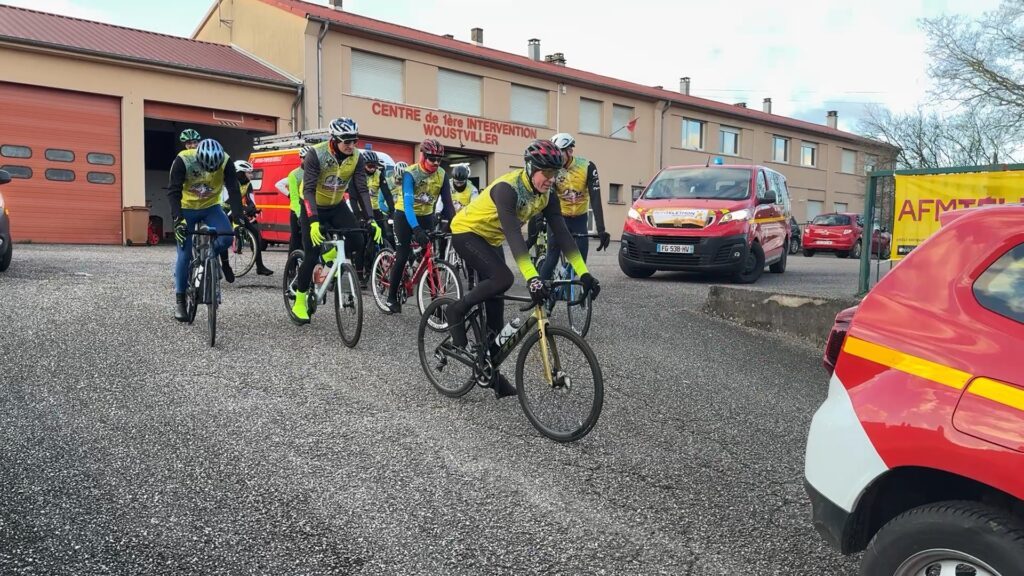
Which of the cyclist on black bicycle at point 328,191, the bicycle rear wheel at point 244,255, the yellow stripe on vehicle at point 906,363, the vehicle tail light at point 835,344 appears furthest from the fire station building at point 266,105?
the yellow stripe on vehicle at point 906,363

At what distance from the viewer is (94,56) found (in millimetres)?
19625

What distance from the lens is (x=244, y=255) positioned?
1141 centimetres

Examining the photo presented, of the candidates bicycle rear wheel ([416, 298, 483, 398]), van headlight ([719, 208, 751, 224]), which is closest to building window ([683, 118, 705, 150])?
van headlight ([719, 208, 751, 224])


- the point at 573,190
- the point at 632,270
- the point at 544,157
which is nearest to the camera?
the point at 544,157

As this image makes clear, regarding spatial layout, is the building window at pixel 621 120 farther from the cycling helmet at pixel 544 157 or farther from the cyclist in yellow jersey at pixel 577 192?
the cycling helmet at pixel 544 157

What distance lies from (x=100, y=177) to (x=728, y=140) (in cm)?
2890

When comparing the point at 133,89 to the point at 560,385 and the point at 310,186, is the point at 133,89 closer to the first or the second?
the point at 310,186

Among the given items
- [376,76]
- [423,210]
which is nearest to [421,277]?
[423,210]

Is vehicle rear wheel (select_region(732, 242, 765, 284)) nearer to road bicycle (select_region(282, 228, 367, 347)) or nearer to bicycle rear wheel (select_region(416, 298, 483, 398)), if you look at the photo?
road bicycle (select_region(282, 228, 367, 347))

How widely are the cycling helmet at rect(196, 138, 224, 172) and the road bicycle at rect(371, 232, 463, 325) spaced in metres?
2.07

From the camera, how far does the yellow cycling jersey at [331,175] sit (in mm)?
7453

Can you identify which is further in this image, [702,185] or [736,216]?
[702,185]

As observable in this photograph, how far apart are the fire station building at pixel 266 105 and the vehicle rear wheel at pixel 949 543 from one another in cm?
1160

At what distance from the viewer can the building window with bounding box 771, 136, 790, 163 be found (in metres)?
42.2
